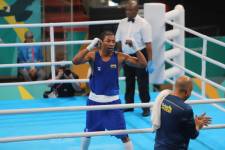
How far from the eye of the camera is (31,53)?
7.84 meters

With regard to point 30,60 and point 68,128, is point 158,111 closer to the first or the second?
point 68,128

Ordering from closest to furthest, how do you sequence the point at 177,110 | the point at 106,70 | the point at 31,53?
the point at 177,110
the point at 106,70
the point at 31,53

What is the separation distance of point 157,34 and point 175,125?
2723mm

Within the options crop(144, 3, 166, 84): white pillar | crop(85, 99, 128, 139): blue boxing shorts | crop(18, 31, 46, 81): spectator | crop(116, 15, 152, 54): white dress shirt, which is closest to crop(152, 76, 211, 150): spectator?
crop(85, 99, 128, 139): blue boxing shorts

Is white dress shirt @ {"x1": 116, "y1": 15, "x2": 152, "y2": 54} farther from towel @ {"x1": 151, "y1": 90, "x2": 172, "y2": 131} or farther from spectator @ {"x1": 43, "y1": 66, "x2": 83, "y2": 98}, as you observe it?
towel @ {"x1": 151, "y1": 90, "x2": 172, "y2": 131}

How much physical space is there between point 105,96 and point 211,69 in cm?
551

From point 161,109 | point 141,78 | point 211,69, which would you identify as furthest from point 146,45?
point 211,69

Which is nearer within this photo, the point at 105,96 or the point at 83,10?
the point at 105,96

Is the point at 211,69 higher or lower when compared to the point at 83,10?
lower

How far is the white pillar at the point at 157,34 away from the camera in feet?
19.4

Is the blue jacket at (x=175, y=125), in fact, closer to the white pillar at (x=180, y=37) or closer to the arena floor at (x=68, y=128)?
the arena floor at (x=68, y=128)

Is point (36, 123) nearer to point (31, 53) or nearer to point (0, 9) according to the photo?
point (31, 53)

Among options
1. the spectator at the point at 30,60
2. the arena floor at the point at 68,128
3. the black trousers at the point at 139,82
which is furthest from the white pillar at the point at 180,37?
the spectator at the point at 30,60

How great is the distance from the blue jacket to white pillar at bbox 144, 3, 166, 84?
8.48ft
